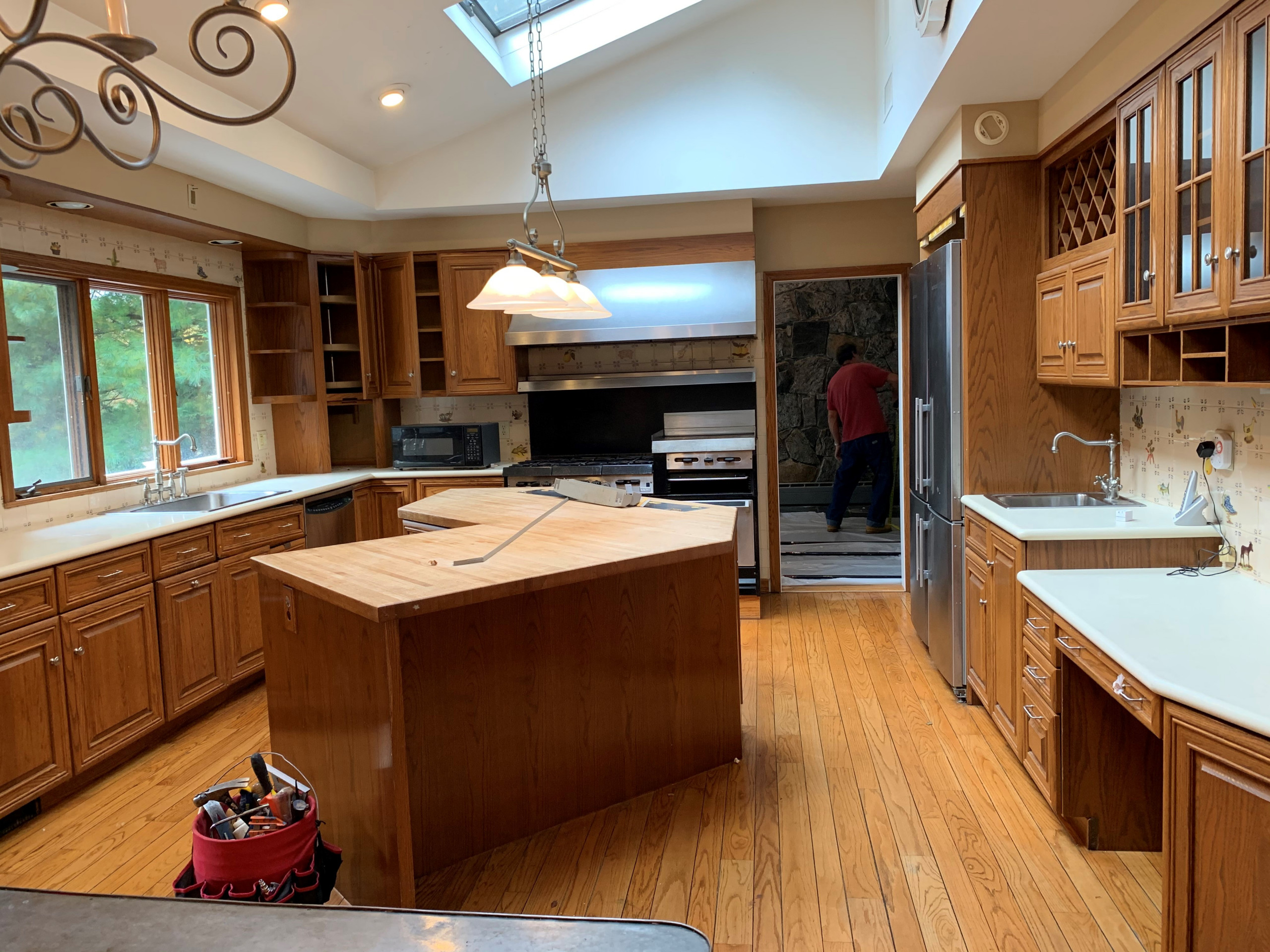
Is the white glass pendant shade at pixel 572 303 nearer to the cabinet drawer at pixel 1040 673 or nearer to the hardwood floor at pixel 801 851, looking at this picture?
the hardwood floor at pixel 801 851

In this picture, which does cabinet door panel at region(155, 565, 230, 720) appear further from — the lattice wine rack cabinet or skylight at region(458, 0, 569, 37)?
the lattice wine rack cabinet

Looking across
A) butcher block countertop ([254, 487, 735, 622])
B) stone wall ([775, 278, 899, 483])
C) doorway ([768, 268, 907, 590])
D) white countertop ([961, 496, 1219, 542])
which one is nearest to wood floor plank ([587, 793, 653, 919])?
butcher block countertop ([254, 487, 735, 622])

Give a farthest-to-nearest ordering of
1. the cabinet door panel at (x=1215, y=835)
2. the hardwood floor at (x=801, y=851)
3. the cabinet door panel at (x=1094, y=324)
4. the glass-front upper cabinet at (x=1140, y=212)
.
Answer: the cabinet door panel at (x=1094, y=324), the glass-front upper cabinet at (x=1140, y=212), the hardwood floor at (x=801, y=851), the cabinet door panel at (x=1215, y=835)

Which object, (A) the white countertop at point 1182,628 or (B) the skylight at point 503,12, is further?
(B) the skylight at point 503,12

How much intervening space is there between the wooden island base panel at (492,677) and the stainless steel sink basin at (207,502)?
1750 mm

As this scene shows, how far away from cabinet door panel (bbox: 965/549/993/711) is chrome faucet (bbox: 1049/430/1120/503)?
54 centimetres

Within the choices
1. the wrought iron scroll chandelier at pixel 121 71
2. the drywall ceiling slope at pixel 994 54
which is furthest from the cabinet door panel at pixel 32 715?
the drywall ceiling slope at pixel 994 54

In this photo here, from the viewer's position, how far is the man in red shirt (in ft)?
24.6

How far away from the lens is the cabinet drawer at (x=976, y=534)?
11.5ft

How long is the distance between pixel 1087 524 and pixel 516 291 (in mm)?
2052

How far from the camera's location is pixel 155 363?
15.8ft

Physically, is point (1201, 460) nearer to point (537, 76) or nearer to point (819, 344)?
point (537, 76)

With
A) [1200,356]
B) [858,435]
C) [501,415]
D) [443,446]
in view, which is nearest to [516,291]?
[1200,356]

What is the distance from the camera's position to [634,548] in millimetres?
2854
